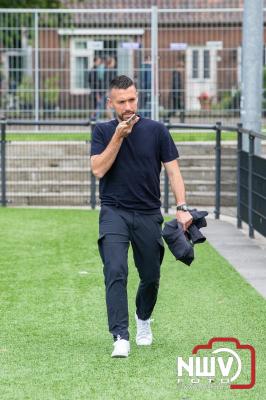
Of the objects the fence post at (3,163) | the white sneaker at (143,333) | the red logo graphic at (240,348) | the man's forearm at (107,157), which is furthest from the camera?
the fence post at (3,163)

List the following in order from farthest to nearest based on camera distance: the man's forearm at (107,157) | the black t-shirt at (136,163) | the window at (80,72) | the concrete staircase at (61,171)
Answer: the window at (80,72), the concrete staircase at (61,171), the black t-shirt at (136,163), the man's forearm at (107,157)

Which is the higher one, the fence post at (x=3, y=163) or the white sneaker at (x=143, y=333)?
the fence post at (x=3, y=163)

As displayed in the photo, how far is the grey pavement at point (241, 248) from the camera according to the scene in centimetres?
1262

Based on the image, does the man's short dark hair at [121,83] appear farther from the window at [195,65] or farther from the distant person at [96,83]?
the distant person at [96,83]

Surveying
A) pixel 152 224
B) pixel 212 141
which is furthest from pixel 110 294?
pixel 212 141

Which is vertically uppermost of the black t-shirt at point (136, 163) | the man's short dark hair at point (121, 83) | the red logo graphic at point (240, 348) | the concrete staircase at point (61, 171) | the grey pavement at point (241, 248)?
the man's short dark hair at point (121, 83)

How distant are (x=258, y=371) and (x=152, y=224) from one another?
1.25 m

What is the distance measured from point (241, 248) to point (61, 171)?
562cm

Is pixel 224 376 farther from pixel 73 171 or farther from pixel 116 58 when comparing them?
pixel 116 58

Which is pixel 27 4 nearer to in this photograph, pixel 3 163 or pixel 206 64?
pixel 206 64

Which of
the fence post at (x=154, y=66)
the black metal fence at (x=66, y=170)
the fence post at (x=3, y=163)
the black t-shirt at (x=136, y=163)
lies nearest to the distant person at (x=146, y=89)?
the fence post at (x=154, y=66)

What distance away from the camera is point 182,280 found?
1238 cm

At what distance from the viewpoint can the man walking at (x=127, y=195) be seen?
8.62 meters

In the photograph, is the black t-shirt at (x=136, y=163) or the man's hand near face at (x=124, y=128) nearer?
the man's hand near face at (x=124, y=128)
